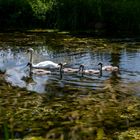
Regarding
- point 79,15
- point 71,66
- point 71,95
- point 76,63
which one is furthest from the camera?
point 79,15

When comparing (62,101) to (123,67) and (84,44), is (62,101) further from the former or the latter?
(84,44)

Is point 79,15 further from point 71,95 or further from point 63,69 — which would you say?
point 71,95

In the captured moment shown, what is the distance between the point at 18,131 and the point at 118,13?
20.0 m

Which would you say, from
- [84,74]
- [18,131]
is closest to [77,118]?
[18,131]

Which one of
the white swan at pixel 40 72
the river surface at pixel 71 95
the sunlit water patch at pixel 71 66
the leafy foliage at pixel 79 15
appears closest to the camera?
the river surface at pixel 71 95

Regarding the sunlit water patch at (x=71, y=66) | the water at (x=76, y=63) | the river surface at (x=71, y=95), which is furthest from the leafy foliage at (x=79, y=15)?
the sunlit water patch at (x=71, y=66)

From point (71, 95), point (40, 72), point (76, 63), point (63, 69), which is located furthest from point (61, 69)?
point (71, 95)

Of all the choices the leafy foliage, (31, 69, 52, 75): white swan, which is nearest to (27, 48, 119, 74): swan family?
(31, 69, 52, 75): white swan

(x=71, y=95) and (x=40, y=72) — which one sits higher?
(x=40, y=72)

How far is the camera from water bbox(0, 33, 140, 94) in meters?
13.8

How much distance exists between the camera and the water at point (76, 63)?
1378cm

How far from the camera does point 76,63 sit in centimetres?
1712

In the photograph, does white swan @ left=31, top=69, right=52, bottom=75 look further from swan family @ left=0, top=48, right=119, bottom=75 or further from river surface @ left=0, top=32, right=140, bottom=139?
river surface @ left=0, top=32, right=140, bottom=139

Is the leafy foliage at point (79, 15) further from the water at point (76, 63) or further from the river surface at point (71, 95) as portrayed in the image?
the river surface at point (71, 95)
